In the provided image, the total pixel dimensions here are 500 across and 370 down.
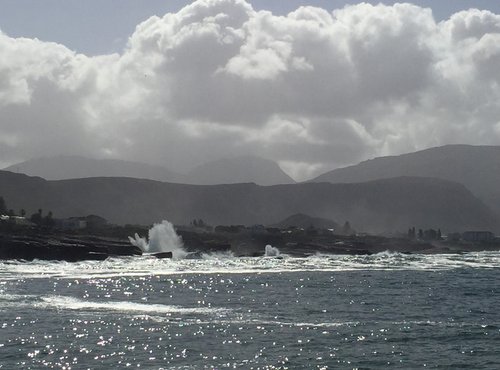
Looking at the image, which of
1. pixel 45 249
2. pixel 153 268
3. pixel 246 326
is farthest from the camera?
pixel 45 249

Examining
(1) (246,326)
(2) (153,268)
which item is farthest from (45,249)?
(1) (246,326)

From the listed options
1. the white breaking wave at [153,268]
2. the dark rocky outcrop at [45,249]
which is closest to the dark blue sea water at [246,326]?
the white breaking wave at [153,268]

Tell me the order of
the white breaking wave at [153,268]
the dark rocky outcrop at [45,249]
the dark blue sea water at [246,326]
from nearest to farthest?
1. the dark blue sea water at [246,326]
2. the white breaking wave at [153,268]
3. the dark rocky outcrop at [45,249]

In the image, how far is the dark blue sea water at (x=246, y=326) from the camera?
37000 millimetres

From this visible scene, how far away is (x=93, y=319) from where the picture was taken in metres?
50.9

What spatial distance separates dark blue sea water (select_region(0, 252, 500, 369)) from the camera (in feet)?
121

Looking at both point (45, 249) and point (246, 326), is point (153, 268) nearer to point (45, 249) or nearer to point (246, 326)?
point (45, 249)

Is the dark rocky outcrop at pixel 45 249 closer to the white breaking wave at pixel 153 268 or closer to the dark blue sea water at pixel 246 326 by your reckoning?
the white breaking wave at pixel 153 268

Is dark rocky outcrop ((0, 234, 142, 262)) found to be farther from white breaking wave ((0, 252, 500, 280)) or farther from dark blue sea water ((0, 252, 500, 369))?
dark blue sea water ((0, 252, 500, 369))

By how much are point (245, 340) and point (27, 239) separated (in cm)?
12366

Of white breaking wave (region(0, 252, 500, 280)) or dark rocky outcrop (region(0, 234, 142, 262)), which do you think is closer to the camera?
white breaking wave (region(0, 252, 500, 280))

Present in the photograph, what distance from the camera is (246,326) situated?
48.0 meters

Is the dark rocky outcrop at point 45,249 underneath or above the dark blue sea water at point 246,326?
above

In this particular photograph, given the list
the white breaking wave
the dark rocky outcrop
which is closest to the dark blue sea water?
the white breaking wave
